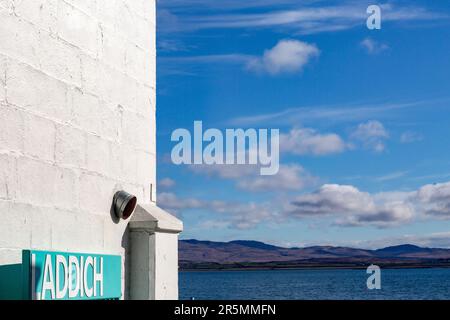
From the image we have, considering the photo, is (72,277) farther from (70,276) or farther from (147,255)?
(147,255)

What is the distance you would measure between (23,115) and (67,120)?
578mm

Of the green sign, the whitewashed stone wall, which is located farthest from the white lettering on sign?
the whitewashed stone wall

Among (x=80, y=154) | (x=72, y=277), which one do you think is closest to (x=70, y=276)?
(x=72, y=277)

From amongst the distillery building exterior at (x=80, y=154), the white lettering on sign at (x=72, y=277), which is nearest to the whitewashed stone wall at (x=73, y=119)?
the distillery building exterior at (x=80, y=154)

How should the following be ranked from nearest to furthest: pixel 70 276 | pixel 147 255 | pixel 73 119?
pixel 70 276 < pixel 73 119 < pixel 147 255

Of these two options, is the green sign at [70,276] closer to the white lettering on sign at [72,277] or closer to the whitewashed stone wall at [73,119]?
the white lettering on sign at [72,277]

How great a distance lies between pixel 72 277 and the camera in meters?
5.63

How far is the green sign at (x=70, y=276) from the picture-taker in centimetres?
509

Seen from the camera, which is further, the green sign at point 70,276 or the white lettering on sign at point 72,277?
the white lettering on sign at point 72,277

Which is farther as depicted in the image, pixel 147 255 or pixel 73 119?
pixel 147 255

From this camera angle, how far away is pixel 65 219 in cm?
573

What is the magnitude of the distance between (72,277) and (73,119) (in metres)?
1.12
